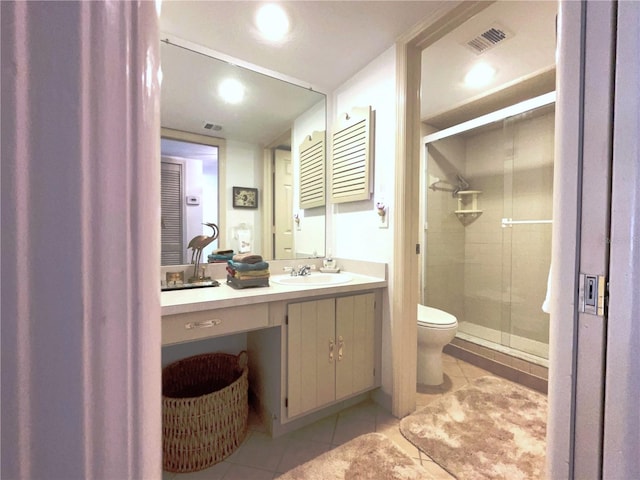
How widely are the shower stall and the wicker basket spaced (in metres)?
2.01

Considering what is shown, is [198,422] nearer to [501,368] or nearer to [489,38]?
[501,368]

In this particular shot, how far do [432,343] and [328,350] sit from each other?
87 cm

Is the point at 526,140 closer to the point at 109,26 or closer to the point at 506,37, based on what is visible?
the point at 506,37

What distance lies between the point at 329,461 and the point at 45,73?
63.0 inches

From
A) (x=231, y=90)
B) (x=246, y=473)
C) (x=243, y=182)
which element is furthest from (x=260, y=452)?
(x=231, y=90)

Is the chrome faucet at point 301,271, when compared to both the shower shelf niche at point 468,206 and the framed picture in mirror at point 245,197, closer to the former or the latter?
the framed picture in mirror at point 245,197

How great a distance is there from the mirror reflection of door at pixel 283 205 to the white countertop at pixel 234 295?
431mm

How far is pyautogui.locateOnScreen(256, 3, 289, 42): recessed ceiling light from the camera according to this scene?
4.47ft

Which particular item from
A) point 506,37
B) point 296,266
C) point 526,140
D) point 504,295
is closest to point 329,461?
point 296,266

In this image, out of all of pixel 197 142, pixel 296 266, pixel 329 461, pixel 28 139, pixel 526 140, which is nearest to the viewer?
pixel 28 139

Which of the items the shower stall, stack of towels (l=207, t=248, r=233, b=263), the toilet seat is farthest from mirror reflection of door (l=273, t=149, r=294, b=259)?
the shower stall

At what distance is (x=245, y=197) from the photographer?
1.80 meters

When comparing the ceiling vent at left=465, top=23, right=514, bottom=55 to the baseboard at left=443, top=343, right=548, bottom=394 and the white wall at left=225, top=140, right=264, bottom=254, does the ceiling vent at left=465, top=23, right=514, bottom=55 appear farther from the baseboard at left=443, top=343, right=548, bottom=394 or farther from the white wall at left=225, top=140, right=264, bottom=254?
the baseboard at left=443, top=343, right=548, bottom=394

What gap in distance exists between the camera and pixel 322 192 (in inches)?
84.4
